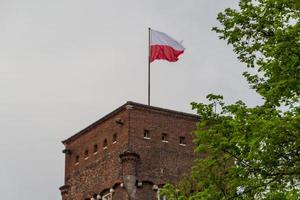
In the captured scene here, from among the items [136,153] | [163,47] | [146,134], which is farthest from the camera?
[163,47]

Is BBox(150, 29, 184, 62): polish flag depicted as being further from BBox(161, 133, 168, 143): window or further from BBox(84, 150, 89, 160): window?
BBox(84, 150, 89, 160): window

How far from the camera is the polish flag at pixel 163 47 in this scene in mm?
55906

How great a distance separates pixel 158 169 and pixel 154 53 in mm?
7526

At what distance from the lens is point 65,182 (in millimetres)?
60812

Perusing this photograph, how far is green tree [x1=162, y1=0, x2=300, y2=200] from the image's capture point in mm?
27047

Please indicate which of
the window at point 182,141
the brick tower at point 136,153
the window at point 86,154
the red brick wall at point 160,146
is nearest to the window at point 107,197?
the brick tower at point 136,153

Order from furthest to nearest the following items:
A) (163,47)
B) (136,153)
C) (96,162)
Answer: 1. (96,162)
2. (163,47)
3. (136,153)

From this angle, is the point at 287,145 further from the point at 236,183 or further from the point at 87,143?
the point at 87,143

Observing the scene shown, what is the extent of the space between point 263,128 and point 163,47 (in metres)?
30.3

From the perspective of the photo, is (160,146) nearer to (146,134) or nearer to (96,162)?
(146,134)

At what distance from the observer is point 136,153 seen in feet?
178

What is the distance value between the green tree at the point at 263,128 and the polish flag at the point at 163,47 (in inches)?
988

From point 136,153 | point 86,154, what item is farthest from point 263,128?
point 86,154

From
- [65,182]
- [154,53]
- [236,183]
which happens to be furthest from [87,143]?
[236,183]
